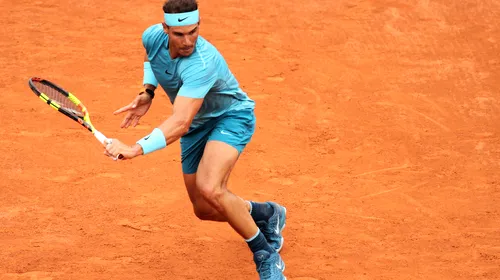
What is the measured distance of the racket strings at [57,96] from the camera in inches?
294

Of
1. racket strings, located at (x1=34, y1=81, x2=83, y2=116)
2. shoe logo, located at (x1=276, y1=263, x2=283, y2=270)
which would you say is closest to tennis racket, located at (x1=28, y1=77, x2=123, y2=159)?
racket strings, located at (x1=34, y1=81, x2=83, y2=116)

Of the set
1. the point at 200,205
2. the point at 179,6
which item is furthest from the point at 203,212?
the point at 179,6

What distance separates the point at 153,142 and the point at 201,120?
889mm

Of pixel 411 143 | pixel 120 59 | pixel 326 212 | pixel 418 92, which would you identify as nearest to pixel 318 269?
pixel 326 212

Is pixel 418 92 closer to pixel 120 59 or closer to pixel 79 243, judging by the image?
pixel 120 59

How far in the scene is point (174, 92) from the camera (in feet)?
23.5

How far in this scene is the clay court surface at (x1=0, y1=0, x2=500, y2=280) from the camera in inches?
308

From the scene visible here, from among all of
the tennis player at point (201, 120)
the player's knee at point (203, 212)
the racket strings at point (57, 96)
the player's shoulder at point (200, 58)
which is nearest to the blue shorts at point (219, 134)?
the tennis player at point (201, 120)

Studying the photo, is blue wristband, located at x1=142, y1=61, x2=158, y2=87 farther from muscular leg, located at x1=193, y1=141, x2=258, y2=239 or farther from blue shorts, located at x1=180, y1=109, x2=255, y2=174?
muscular leg, located at x1=193, y1=141, x2=258, y2=239

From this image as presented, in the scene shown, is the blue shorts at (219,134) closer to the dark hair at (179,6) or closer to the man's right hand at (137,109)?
the man's right hand at (137,109)

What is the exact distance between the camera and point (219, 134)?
715 centimetres

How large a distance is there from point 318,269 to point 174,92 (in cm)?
196

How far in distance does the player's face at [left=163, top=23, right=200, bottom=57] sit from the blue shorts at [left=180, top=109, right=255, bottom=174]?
2.50 ft

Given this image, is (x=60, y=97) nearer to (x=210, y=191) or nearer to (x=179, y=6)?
(x=179, y=6)
